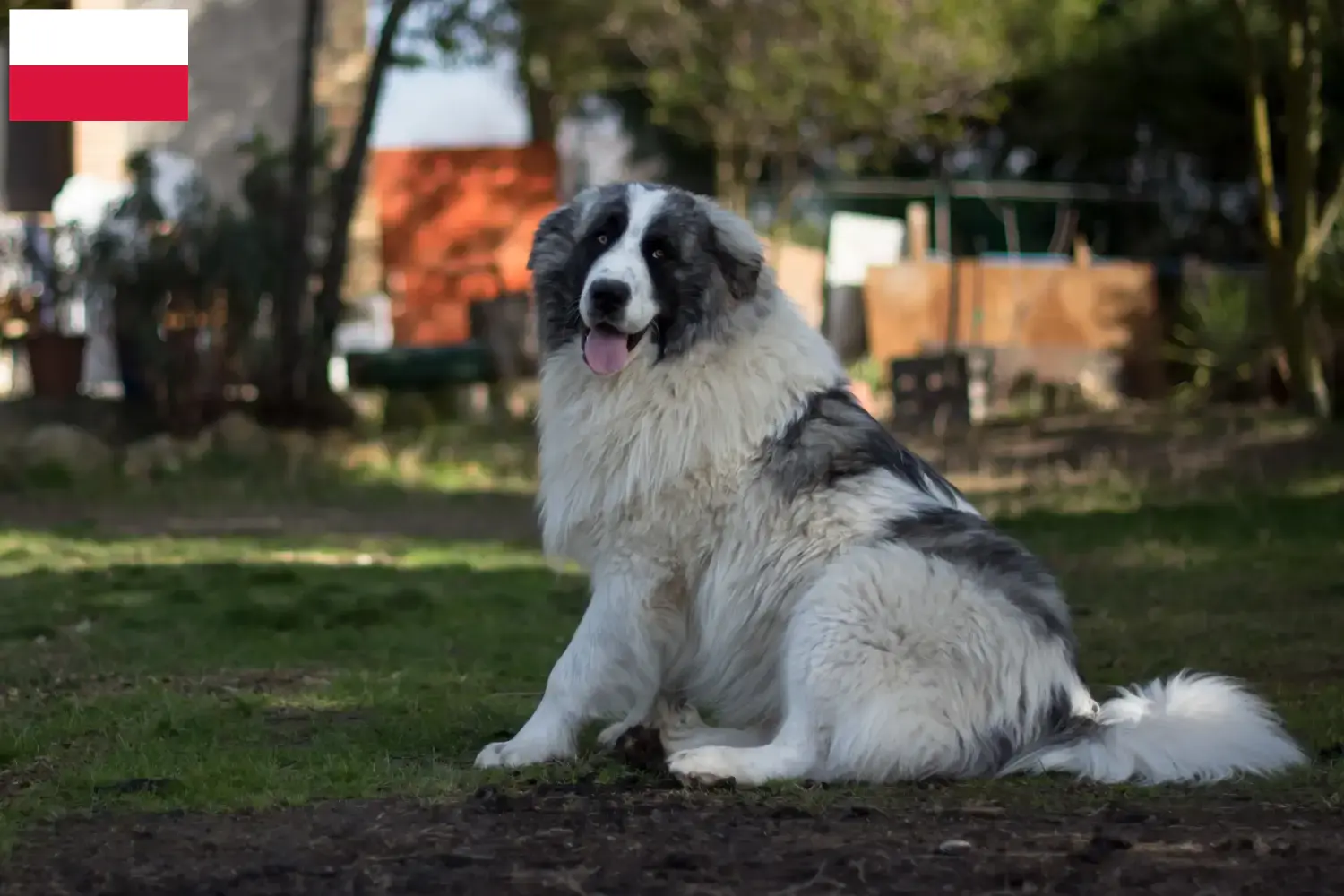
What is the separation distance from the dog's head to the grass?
1.30 m

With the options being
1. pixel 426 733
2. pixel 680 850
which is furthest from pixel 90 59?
pixel 680 850

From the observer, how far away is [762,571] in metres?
5.05

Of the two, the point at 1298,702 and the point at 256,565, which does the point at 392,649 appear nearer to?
the point at 256,565

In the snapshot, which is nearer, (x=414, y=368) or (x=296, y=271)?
(x=296, y=271)

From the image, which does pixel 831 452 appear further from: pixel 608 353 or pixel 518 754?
pixel 518 754

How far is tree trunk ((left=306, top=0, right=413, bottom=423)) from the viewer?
16.3m

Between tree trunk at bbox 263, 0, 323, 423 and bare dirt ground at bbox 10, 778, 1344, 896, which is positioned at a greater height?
tree trunk at bbox 263, 0, 323, 423

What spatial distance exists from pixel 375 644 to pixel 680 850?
3928mm

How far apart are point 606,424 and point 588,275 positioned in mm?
462

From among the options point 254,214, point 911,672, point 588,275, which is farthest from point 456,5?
point 911,672

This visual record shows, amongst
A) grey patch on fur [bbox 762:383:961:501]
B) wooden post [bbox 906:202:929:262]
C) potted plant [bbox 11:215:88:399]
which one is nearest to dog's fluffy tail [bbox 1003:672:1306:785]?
grey patch on fur [bbox 762:383:961:501]

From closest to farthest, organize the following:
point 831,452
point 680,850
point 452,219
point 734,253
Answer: point 680,850 < point 831,452 < point 734,253 < point 452,219

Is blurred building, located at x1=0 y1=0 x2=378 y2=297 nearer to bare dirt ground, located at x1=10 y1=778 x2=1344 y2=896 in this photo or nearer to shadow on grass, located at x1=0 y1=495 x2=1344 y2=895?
shadow on grass, located at x1=0 y1=495 x2=1344 y2=895

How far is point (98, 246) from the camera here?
15344mm
